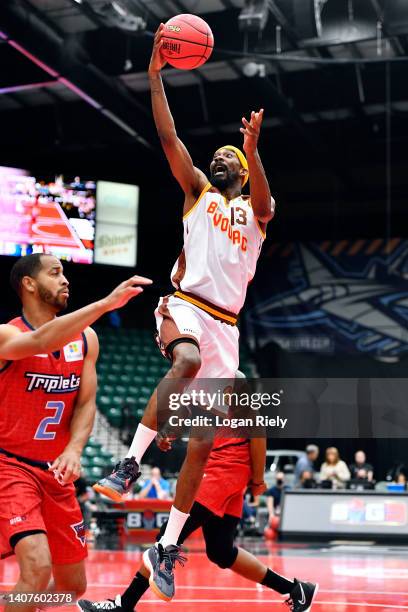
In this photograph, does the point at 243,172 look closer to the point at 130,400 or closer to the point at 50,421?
the point at 50,421

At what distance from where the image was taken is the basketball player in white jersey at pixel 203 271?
542 cm

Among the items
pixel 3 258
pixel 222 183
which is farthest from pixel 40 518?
pixel 3 258

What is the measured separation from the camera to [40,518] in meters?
4.66

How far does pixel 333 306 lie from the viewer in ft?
82.4

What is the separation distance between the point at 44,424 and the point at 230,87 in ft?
55.4

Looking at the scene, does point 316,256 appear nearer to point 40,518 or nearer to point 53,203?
point 53,203

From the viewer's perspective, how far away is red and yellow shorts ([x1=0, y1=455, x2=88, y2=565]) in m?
4.59

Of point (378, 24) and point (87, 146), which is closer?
point (378, 24)

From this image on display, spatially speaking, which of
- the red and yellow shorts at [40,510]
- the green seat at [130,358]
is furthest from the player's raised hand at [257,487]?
the green seat at [130,358]

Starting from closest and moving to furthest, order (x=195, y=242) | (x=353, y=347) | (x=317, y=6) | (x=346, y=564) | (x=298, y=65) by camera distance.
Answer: (x=195, y=242) → (x=346, y=564) → (x=317, y=6) → (x=298, y=65) → (x=353, y=347)

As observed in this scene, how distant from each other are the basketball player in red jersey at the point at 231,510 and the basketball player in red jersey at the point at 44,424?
4.20 feet

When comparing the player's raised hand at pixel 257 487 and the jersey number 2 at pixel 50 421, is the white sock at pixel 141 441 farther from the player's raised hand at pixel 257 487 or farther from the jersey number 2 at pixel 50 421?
the player's raised hand at pixel 257 487

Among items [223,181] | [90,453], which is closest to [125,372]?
[90,453]

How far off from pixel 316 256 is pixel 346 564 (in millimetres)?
15357
